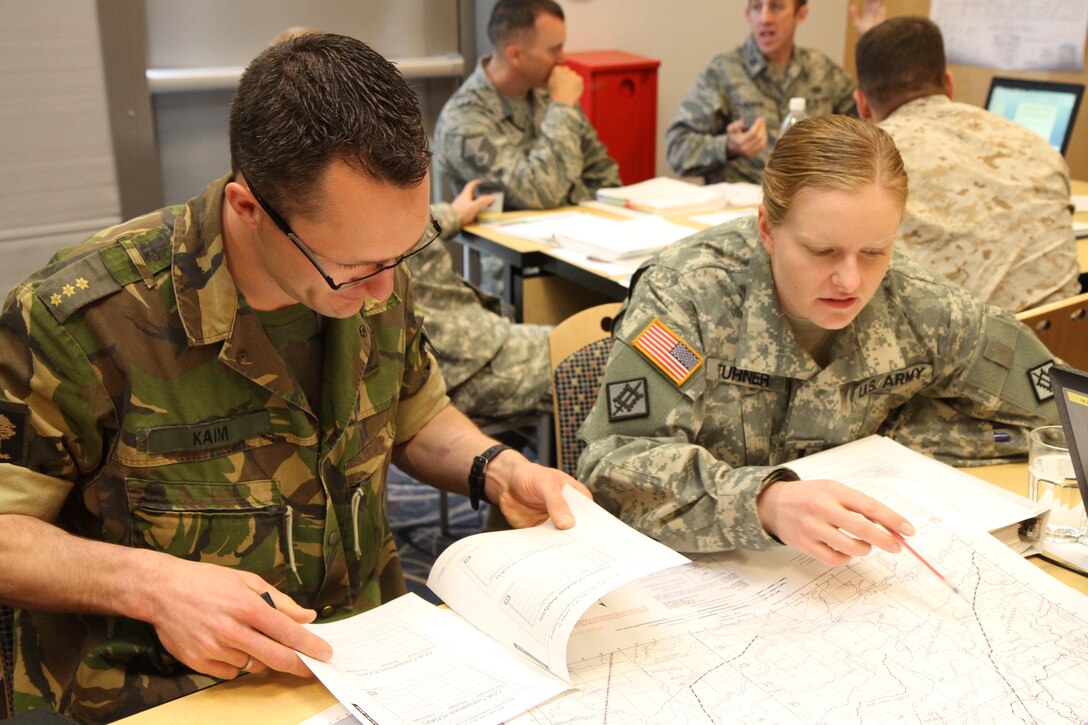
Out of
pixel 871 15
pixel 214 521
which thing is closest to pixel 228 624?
pixel 214 521

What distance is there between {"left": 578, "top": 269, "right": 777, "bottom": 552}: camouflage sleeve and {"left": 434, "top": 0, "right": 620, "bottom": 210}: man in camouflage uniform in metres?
2.04

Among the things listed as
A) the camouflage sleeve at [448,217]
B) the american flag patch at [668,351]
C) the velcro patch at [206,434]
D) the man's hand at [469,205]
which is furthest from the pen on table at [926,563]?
the man's hand at [469,205]

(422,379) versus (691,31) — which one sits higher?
(691,31)

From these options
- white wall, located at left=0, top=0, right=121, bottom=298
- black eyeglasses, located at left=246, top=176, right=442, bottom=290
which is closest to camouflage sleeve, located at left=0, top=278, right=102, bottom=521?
black eyeglasses, located at left=246, top=176, right=442, bottom=290

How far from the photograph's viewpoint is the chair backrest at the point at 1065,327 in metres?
2.05

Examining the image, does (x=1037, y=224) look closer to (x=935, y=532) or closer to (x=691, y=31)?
(x=935, y=532)

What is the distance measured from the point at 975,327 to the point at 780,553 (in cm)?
54

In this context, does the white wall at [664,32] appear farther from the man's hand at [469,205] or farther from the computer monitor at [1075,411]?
the computer monitor at [1075,411]

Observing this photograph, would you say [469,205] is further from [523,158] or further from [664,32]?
[664,32]

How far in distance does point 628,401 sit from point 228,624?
2.20ft

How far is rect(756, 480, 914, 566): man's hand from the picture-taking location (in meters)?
1.19

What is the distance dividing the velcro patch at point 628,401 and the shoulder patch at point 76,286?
2.23ft

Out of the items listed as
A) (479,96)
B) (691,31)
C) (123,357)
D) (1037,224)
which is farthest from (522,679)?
(691,31)

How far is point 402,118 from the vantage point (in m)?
1.08
